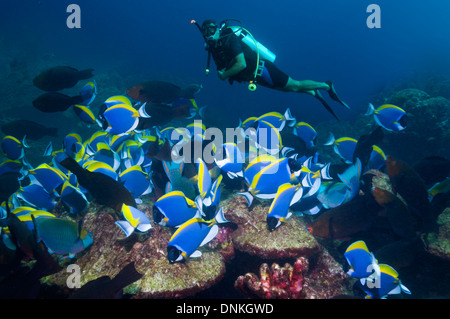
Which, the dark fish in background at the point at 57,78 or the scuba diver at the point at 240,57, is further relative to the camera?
the dark fish in background at the point at 57,78

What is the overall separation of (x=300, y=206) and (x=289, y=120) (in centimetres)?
191

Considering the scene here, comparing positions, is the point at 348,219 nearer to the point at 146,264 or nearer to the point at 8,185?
the point at 146,264

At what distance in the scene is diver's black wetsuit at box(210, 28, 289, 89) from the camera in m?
3.21

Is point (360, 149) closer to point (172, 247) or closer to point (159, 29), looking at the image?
point (172, 247)

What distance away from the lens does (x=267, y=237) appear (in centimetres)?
263

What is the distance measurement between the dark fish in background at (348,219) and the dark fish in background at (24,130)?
5.63 meters

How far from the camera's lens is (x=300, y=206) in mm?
3068

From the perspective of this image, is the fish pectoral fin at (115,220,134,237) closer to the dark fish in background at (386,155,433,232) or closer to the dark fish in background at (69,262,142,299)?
the dark fish in background at (69,262,142,299)

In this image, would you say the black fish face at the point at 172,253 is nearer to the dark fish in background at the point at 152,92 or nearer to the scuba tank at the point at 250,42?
the dark fish in background at the point at 152,92

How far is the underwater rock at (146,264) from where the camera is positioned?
2.10 m

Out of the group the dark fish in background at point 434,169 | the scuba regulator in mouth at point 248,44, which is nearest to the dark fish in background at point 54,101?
the scuba regulator in mouth at point 248,44

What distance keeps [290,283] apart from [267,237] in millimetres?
541

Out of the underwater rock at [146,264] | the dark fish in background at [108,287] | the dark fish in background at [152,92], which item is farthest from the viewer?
the dark fish in background at [152,92]

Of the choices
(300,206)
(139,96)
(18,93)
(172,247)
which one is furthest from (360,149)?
(18,93)
